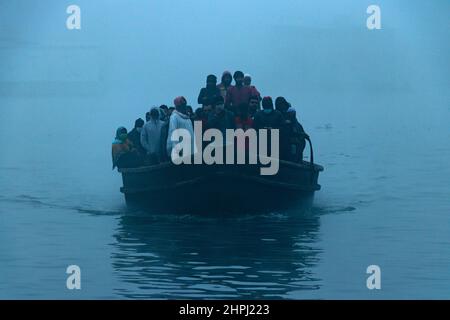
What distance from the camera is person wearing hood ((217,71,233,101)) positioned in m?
15.2

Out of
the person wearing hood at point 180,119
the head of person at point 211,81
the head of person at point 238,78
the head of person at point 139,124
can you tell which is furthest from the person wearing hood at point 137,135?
the head of person at point 238,78

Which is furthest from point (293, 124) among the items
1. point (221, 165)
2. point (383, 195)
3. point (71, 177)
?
point (71, 177)

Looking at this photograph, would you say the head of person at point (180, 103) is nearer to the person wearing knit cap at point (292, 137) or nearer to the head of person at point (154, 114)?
the head of person at point (154, 114)

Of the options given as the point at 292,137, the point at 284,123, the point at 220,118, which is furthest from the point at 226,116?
the point at 292,137

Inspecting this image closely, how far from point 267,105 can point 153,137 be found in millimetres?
1436

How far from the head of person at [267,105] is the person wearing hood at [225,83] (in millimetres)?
470

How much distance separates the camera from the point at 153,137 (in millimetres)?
15617

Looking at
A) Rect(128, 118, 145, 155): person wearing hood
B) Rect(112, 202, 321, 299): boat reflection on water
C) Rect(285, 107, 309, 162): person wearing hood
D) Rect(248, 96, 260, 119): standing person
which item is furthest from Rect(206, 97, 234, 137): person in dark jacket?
Rect(128, 118, 145, 155): person wearing hood

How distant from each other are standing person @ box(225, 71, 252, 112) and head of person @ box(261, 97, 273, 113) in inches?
9.5

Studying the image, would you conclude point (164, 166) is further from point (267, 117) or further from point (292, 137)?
point (292, 137)

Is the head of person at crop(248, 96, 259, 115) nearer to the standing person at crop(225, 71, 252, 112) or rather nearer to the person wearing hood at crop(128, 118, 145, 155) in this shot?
the standing person at crop(225, 71, 252, 112)

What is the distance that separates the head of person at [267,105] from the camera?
48.9ft
